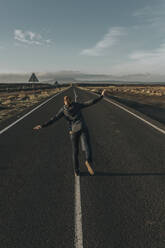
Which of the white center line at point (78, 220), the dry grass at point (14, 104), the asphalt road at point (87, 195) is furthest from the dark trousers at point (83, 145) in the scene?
the dry grass at point (14, 104)

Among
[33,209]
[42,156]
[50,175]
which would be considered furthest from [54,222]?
[42,156]

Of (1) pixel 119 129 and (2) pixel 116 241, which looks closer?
(2) pixel 116 241

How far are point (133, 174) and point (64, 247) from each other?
2.74m

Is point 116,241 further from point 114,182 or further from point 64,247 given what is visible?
point 114,182

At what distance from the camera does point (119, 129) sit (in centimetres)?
998

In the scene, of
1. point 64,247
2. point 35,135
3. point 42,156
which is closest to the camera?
point 64,247

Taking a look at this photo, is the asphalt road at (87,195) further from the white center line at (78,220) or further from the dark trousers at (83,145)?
the dark trousers at (83,145)

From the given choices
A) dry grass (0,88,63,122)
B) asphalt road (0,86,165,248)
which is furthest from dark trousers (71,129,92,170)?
dry grass (0,88,63,122)

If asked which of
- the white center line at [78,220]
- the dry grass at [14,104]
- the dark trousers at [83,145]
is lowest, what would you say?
the white center line at [78,220]

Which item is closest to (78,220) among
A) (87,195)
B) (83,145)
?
(87,195)

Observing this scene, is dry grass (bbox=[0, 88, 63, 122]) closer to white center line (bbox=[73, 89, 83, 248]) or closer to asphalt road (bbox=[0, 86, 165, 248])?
asphalt road (bbox=[0, 86, 165, 248])

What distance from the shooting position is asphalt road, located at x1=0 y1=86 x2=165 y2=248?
324cm

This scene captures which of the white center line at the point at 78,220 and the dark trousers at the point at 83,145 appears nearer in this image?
the white center line at the point at 78,220

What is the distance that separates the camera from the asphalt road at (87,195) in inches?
127
